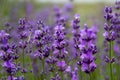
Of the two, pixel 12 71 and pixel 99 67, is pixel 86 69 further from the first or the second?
pixel 99 67

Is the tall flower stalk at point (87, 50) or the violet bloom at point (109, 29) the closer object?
the tall flower stalk at point (87, 50)

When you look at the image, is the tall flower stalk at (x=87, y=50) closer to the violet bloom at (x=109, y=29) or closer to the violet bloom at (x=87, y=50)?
the violet bloom at (x=87, y=50)

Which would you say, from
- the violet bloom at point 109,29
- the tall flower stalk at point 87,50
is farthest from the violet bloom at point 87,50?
the violet bloom at point 109,29

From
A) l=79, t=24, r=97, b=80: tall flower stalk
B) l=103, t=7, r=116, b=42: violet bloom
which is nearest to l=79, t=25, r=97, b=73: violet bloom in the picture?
l=79, t=24, r=97, b=80: tall flower stalk

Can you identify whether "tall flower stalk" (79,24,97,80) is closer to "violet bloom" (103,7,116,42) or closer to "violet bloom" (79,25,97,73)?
"violet bloom" (79,25,97,73)

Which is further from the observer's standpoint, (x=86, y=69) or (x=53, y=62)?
(x=53, y=62)

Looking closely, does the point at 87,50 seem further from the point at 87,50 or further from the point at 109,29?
the point at 109,29

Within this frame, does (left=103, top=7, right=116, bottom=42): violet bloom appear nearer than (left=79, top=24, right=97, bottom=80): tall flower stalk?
No

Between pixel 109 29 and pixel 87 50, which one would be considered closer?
pixel 87 50

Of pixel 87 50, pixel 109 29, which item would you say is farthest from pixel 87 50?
pixel 109 29

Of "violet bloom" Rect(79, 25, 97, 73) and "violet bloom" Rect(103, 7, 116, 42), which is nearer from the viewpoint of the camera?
"violet bloom" Rect(79, 25, 97, 73)

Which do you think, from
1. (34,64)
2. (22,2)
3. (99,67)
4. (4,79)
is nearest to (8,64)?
(4,79)
